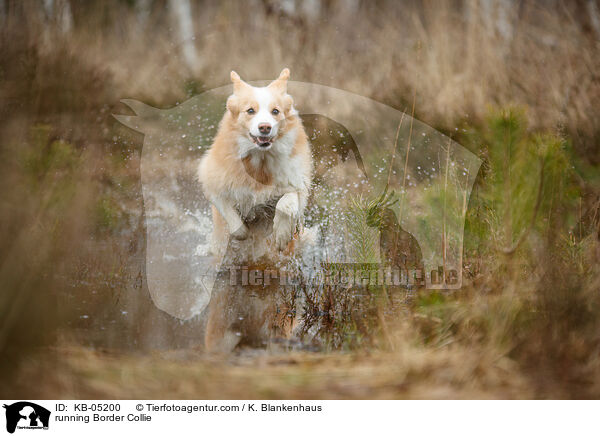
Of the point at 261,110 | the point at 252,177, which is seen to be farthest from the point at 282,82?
the point at 252,177

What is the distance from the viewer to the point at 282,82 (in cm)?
243

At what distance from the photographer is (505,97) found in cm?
249

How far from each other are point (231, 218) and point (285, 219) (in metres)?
0.28

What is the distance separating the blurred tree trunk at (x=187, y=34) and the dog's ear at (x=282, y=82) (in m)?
0.41

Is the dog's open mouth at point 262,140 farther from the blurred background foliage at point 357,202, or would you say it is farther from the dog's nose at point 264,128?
the blurred background foliage at point 357,202

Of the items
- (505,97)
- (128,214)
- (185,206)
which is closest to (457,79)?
(505,97)

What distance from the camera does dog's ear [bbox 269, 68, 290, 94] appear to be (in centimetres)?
242

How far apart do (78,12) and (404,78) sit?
1651mm

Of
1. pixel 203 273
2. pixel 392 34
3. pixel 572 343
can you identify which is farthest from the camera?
→ pixel 392 34

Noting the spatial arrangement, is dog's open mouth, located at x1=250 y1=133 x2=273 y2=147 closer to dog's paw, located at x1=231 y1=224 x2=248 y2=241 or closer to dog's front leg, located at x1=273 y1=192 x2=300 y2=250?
dog's front leg, located at x1=273 y1=192 x2=300 y2=250

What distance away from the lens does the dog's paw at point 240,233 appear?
8.27ft

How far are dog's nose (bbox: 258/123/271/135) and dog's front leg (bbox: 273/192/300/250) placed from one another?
1.07ft

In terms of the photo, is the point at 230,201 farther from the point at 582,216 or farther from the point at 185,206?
the point at 582,216

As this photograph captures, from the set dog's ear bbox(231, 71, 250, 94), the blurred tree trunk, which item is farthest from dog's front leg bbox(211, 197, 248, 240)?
the blurred tree trunk
